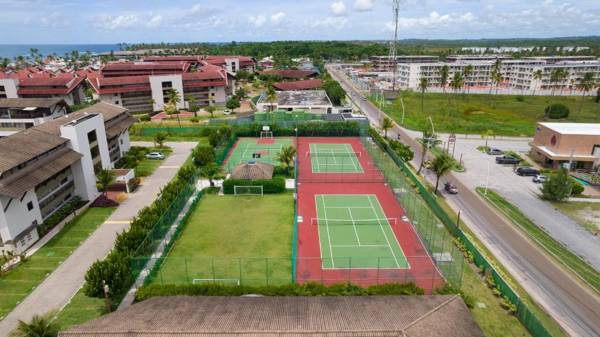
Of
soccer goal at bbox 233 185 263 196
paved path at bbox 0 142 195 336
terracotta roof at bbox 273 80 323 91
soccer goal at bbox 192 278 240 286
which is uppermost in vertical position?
terracotta roof at bbox 273 80 323 91

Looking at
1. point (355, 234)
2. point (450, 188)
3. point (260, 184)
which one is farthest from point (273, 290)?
point (450, 188)

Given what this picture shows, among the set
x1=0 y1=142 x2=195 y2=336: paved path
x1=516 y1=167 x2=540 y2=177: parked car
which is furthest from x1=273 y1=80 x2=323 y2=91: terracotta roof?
x1=516 y1=167 x2=540 y2=177: parked car

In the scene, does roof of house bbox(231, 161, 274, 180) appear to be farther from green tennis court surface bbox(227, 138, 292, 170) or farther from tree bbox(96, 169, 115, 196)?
tree bbox(96, 169, 115, 196)

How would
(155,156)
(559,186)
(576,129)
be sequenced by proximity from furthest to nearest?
(155,156) < (576,129) < (559,186)

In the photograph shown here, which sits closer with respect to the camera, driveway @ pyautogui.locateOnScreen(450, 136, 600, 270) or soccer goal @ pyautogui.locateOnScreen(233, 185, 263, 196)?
driveway @ pyautogui.locateOnScreen(450, 136, 600, 270)

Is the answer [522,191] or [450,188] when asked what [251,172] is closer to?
[450,188]

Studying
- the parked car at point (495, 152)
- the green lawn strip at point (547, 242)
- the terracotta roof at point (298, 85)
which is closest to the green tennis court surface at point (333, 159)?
the green lawn strip at point (547, 242)

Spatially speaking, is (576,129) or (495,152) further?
(495,152)
